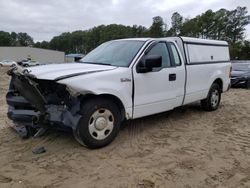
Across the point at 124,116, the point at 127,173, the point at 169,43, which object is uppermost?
the point at 169,43

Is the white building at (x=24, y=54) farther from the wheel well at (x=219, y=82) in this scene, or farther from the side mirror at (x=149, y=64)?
the side mirror at (x=149, y=64)

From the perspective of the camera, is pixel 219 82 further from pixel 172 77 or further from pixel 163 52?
pixel 163 52

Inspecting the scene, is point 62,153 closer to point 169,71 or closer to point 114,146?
point 114,146

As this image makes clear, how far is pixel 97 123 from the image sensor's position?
15.5 ft

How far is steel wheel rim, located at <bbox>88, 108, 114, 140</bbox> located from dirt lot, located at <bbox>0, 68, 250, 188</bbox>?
0.80ft

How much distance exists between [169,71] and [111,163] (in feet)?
8.21

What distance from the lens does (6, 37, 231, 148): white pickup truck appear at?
14.8 feet

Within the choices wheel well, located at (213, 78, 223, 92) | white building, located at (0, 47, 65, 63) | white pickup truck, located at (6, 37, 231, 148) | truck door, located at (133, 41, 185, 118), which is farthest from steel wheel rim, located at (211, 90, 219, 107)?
white building, located at (0, 47, 65, 63)

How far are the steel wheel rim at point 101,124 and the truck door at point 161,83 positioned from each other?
603 mm

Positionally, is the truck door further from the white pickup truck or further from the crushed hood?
the crushed hood

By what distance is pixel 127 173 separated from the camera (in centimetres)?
397

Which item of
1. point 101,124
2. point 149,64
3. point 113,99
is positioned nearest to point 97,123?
point 101,124

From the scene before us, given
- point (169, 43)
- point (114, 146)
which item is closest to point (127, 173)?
point (114, 146)

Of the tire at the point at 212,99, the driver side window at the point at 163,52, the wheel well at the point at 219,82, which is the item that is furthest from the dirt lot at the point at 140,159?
the wheel well at the point at 219,82
